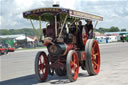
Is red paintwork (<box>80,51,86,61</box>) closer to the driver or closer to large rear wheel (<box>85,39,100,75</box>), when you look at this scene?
large rear wheel (<box>85,39,100,75</box>)

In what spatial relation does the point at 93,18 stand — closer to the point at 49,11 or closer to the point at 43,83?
the point at 49,11

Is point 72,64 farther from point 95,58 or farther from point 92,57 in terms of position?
point 95,58

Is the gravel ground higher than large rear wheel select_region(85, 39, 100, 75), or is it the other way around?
large rear wheel select_region(85, 39, 100, 75)

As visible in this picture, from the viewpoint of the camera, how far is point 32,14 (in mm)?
8547

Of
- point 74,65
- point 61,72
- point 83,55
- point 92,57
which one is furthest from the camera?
point 92,57

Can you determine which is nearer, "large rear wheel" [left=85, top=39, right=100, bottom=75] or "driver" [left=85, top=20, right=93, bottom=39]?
"large rear wheel" [left=85, top=39, right=100, bottom=75]

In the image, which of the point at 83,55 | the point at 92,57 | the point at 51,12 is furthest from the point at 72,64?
the point at 51,12

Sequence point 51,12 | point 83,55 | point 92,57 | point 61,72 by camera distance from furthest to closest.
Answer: point 92,57 → point 61,72 → point 83,55 → point 51,12

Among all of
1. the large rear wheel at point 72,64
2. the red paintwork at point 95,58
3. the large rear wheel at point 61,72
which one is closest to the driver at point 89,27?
the red paintwork at point 95,58

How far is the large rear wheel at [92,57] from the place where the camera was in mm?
8914

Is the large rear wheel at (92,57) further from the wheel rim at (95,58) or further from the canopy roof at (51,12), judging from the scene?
the canopy roof at (51,12)

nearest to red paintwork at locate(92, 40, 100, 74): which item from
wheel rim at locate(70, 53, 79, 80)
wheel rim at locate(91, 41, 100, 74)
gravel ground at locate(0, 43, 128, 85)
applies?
wheel rim at locate(91, 41, 100, 74)

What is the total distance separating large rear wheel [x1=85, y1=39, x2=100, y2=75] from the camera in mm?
8914

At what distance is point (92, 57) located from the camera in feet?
31.3
